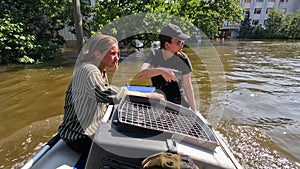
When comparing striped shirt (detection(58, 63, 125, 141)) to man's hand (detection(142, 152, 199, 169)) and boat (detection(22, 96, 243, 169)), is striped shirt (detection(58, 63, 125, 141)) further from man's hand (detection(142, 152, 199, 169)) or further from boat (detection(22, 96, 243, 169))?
man's hand (detection(142, 152, 199, 169))

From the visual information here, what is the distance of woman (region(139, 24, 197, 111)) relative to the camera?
2441 mm

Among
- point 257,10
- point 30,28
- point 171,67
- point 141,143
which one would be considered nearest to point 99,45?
point 141,143

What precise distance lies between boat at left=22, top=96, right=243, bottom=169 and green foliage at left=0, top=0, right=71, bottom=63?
8889 millimetres

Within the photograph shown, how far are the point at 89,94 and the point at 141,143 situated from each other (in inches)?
23.2

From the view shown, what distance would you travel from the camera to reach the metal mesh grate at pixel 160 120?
4.71 feet

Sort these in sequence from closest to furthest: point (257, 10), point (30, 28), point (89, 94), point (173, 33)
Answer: point (89, 94), point (173, 33), point (30, 28), point (257, 10)

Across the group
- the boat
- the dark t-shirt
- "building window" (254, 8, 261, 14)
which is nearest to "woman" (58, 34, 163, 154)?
the boat

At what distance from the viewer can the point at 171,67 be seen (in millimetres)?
2646

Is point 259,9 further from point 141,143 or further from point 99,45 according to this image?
point 141,143

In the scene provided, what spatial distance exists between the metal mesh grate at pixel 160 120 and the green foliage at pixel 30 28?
8.95 meters

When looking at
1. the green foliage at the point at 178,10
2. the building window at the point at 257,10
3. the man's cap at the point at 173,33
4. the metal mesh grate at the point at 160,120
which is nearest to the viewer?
the metal mesh grate at the point at 160,120

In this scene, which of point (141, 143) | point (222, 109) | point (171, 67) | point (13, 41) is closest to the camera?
point (141, 143)

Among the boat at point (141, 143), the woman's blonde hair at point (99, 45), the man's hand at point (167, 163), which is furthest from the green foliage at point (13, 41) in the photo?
the man's hand at point (167, 163)

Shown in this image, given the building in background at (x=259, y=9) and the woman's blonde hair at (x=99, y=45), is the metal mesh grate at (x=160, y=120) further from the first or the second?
the building in background at (x=259, y=9)
